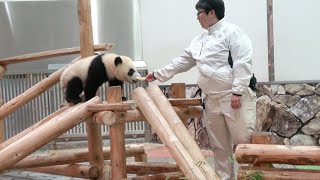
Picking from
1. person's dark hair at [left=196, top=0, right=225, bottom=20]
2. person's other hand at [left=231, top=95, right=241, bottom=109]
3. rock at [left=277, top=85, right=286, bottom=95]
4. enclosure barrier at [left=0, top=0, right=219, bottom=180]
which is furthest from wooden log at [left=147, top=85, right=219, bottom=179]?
rock at [left=277, top=85, right=286, bottom=95]

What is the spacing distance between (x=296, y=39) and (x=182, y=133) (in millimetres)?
3508

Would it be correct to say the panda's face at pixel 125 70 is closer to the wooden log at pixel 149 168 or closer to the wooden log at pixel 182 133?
the wooden log at pixel 182 133

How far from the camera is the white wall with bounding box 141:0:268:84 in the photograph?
637 cm

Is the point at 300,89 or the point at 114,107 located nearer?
the point at 114,107

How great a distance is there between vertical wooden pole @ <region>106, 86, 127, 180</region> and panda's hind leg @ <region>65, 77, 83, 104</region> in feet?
2.09

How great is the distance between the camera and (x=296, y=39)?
6098 millimetres

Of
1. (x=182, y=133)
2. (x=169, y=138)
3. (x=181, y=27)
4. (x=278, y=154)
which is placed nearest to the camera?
(x=278, y=154)

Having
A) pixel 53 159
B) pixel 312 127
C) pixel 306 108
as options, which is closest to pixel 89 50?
pixel 53 159

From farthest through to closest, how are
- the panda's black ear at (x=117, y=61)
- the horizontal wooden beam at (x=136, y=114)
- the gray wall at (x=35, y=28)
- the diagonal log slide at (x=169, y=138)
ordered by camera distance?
the gray wall at (x=35, y=28)
the panda's black ear at (x=117, y=61)
the horizontal wooden beam at (x=136, y=114)
the diagonal log slide at (x=169, y=138)

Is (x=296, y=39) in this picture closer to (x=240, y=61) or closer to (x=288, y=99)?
(x=288, y=99)

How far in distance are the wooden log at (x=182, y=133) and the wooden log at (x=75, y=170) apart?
1.15 meters

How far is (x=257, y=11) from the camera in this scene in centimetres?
638

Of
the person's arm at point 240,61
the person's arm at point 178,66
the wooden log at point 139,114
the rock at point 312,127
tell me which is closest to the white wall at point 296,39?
the rock at point 312,127

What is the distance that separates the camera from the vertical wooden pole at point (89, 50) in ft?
13.9
